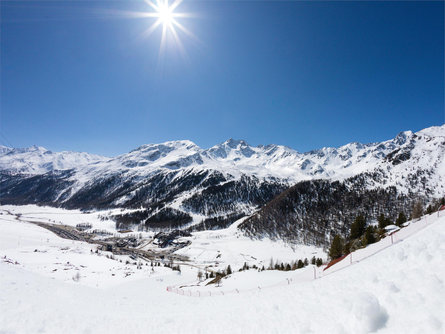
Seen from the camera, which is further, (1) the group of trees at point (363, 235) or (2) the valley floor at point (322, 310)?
(1) the group of trees at point (363, 235)

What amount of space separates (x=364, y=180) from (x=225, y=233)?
142936 mm

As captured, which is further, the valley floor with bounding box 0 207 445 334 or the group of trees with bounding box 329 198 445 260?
the group of trees with bounding box 329 198 445 260

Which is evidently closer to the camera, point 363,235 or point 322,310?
point 322,310

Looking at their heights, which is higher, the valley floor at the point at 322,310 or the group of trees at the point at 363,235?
the group of trees at the point at 363,235

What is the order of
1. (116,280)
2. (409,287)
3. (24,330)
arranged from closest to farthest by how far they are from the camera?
1. (409,287)
2. (24,330)
3. (116,280)

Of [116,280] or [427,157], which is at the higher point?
[427,157]

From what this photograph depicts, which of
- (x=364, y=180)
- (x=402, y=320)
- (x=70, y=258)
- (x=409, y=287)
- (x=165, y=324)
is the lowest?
(x=165, y=324)

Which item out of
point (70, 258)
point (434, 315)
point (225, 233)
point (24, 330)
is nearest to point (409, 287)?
point (434, 315)

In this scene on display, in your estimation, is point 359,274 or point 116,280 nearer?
point 359,274

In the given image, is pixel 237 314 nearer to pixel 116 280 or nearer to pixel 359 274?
pixel 359 274

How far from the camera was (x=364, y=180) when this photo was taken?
197 meters

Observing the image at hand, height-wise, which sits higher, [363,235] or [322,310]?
[363,235]

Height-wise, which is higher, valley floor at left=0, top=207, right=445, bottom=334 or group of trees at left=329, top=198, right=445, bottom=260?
group of trees at left=329, top=198, right=445, bottom=260

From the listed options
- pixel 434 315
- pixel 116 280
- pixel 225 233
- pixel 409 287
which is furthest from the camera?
pixel 225 233
